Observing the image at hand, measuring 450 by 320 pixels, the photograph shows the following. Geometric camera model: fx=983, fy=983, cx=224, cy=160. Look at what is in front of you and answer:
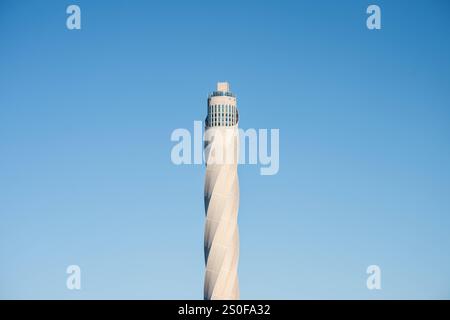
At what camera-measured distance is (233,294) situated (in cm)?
19988
